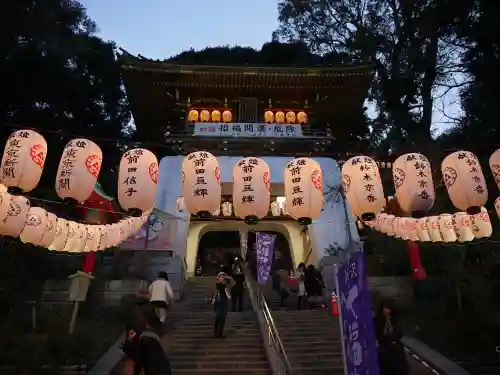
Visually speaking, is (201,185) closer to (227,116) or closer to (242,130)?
(242,130)

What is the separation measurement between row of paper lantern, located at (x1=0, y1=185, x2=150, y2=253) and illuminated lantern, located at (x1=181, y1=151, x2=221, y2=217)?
270 cm

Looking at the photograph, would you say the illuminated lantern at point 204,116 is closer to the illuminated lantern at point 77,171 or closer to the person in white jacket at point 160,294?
the person in white jacket at point 160,294

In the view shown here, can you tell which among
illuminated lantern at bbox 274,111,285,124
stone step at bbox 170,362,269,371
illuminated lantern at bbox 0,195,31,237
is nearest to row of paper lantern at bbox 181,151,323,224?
stone step at bbox 170,362,269,371

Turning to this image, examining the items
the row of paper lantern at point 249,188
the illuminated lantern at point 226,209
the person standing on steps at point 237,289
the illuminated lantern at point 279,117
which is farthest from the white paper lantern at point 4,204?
the illuminated lantern at point 279,117

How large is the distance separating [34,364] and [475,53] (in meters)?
18.1

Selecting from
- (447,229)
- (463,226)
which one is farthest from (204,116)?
(463,226)

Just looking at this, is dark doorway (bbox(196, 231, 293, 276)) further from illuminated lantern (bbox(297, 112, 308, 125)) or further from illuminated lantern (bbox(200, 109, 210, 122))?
illuminated lantern (bbox(200, 109, 210, 122))

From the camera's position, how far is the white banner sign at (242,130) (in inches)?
782

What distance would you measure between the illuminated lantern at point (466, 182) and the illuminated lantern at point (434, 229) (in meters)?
3.96

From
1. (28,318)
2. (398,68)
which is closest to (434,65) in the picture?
(398,68)

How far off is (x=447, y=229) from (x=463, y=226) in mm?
366

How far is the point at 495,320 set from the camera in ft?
29.5

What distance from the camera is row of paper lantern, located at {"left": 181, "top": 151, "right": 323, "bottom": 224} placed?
25.6ft

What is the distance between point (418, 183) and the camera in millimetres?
7777
